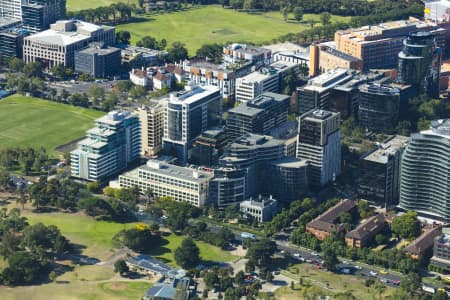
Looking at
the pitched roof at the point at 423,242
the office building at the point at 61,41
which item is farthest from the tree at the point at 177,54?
the pitched roof at the point at 423,242

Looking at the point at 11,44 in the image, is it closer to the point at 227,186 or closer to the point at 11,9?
the point at 11,9

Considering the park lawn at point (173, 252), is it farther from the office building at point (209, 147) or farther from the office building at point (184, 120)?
the office building at point (184, 120)

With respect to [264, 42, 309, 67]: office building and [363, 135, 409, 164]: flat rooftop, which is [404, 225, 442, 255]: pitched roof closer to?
[363, 135, 409, 164]: flat rooftop

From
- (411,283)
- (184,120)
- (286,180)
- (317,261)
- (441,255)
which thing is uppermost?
(184,120)

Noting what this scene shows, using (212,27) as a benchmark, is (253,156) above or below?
below

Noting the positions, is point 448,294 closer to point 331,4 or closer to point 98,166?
point 98,166

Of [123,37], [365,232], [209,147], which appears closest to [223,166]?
[209,147]
